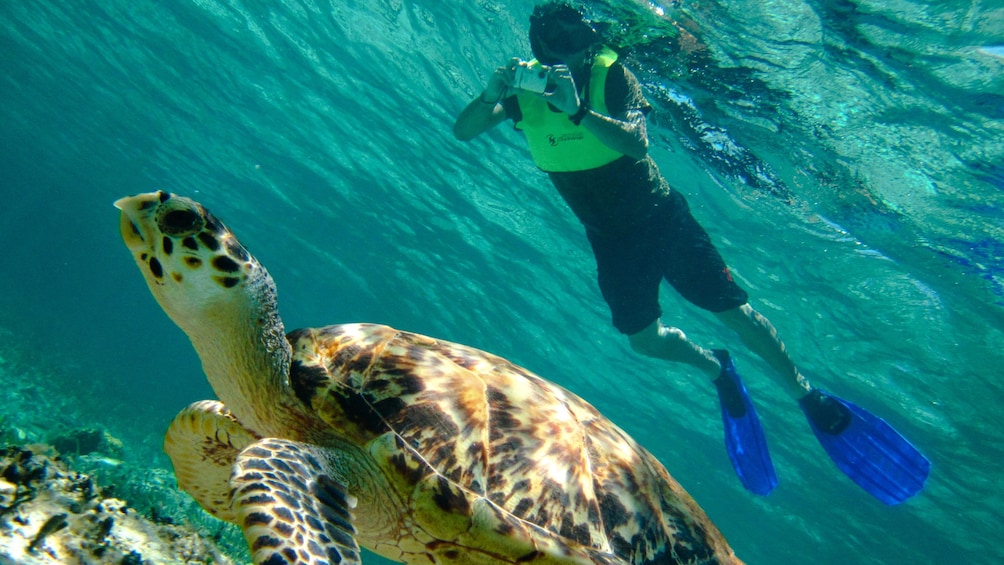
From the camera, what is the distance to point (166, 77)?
18.8 m

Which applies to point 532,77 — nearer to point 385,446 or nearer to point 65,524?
point 385,446

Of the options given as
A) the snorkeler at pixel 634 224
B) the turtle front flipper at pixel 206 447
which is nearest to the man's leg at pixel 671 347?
the snorkeler at pixel 634 224

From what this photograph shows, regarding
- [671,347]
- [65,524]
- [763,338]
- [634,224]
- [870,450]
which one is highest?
[634,224]

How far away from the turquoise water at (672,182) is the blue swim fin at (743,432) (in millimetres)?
3959

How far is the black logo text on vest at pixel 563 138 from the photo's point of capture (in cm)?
613

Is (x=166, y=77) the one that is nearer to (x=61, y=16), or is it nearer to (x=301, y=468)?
(x=61, y=16)

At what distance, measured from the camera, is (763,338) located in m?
6.78

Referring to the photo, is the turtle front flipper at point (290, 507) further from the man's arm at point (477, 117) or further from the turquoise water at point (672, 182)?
the turquoise water at point (672, 182)

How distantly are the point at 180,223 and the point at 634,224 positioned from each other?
5.11 metres

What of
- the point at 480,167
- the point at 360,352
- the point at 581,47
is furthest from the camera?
the point at 480,167

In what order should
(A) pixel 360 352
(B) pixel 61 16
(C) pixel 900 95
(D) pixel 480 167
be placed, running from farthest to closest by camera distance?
(B) pixel 61 16 → (D) pixel 480 167 → (C) pixel 900 95 → (A) pixel 360 352

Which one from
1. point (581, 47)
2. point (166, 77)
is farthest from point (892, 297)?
point (166, 77)

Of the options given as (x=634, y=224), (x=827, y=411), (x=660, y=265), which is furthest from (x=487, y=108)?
(x=827, y=411)

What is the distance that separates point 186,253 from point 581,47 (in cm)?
504
